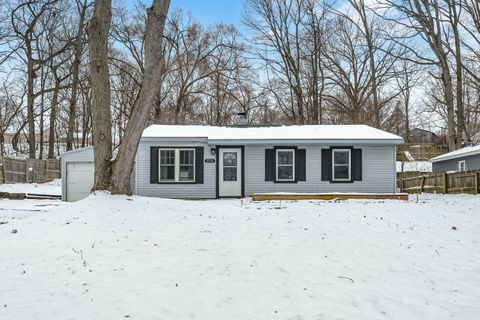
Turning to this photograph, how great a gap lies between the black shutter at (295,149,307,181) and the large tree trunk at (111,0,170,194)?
7.06m

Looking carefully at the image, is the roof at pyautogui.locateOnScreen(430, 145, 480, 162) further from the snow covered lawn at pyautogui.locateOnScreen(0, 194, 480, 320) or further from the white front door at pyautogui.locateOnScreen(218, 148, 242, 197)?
the snow covered lawn at pyautogui.locateOnScreen(0, 194, 480, 320)

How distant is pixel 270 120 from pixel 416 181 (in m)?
11.8

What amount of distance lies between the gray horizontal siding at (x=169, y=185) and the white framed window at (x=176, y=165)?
232 mm

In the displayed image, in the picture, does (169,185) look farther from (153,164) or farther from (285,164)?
(285,164)

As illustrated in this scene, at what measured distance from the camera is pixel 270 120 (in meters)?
29.3

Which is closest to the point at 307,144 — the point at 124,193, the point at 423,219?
the point at 423,219

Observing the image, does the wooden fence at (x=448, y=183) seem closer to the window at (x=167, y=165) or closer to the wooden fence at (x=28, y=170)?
the window at (x=167, y=165)

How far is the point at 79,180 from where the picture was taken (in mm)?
15375

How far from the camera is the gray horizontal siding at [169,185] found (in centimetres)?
1458

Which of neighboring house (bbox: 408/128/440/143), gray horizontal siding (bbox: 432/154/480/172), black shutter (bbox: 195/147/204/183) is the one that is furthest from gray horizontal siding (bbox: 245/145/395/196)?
neighboring house (bbox: 408/128/440/143)

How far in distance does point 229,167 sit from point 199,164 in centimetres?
117

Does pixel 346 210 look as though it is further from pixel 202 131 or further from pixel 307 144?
pixel 202 131

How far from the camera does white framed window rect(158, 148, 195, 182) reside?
14.7m

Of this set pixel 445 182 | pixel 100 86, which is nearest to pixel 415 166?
pixel 445 182
